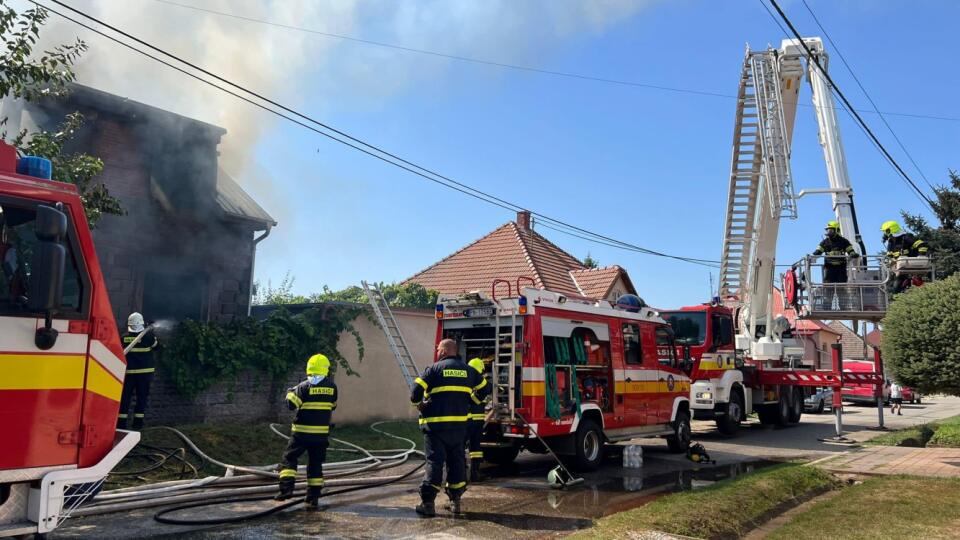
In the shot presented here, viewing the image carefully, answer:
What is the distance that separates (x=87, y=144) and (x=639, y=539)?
36.2ft

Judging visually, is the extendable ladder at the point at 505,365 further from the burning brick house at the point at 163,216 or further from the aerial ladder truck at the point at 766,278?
the burning brick house at the point at 163,216

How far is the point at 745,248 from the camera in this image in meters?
15.4

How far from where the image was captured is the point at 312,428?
6883 millimetres

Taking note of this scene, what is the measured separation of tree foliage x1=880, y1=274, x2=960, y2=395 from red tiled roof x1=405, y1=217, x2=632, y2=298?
1303cm

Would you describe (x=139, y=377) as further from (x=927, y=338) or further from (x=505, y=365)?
(x=927, y=338)

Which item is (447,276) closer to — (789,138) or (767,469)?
(789,138)

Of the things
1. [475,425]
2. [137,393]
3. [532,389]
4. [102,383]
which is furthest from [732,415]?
[102,383]

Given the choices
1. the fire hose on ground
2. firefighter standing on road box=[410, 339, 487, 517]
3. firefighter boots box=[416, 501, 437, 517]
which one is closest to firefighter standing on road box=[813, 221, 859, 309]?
the fire hose on ground

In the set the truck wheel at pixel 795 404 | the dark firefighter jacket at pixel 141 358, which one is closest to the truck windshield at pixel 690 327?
the truck wheel at pixel 795 404

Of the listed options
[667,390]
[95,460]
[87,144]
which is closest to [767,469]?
[667,390]

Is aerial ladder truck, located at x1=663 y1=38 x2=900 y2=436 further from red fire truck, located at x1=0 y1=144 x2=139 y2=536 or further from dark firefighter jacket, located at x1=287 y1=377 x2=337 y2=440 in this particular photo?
red fire truck, located at x1=0 y1=144 x2=139 y2=536

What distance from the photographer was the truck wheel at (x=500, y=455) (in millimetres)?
9766

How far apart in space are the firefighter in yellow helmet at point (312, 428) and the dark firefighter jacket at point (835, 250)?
9557 mm

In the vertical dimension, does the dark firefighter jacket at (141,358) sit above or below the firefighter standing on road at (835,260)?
below
